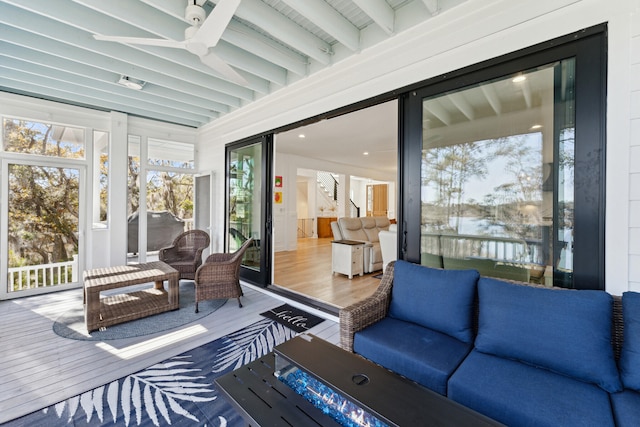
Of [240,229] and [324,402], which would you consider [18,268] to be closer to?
[240,229]

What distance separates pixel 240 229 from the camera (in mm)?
5027

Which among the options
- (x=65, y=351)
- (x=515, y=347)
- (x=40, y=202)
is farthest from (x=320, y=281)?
(x=40, y=202)

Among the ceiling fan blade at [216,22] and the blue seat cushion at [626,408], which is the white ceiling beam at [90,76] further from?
the blue seat cushion at [626,408]

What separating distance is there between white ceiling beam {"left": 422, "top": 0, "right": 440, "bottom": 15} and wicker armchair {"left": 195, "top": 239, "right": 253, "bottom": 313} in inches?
131

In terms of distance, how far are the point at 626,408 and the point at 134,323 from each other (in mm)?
4014

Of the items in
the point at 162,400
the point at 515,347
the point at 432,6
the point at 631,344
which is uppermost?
the point at 432,6

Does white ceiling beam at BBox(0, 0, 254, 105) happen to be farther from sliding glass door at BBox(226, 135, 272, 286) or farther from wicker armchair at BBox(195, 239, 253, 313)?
wicker armchair at BBox(195, 239, 253, 313)

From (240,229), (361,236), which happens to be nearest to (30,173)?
(240,229)

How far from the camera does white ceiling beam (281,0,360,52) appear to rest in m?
2.27

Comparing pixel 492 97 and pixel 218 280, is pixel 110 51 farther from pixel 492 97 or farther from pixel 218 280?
pixel 492 97

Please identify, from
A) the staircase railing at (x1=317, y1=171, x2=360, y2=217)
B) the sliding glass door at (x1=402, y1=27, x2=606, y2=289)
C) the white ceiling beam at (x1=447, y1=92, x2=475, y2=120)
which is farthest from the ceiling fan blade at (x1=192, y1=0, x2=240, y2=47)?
the staircase railing at (x1=317, y1=171, x2=360, y2=217)

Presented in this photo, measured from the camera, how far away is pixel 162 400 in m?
1.88

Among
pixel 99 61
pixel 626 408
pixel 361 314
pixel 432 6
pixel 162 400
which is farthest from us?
pixel 99 61

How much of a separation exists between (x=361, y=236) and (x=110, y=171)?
16.8 feet
